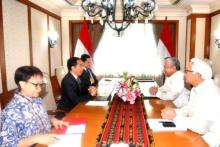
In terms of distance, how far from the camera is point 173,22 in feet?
19.0

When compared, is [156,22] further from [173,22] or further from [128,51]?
[128,51]

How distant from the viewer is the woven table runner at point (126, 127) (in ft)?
5.32

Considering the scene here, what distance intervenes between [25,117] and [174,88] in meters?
2.16

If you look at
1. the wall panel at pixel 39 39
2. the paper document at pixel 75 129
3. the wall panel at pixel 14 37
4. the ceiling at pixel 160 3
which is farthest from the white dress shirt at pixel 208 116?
the ceiling at pixel 160 3

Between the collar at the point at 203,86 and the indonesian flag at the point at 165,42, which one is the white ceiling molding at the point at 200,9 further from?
the collar at the point at 203,86

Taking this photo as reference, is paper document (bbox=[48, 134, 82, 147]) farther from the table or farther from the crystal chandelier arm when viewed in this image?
the crystal chandelier arm

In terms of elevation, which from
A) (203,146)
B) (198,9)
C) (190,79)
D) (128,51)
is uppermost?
(198,9)

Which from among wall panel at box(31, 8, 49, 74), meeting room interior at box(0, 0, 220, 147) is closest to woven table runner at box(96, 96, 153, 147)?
meeting room interior at box(0, 0, 220, 147)

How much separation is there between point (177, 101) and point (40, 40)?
276 cm

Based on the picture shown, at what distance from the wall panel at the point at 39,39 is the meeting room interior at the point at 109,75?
0.7 inches

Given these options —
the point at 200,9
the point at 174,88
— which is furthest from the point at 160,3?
the point at 174,88

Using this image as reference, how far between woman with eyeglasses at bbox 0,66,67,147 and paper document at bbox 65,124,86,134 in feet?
0.29

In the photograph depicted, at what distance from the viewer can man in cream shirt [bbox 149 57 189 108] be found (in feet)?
10.1

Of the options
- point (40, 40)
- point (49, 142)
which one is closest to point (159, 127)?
point (49, 142)
